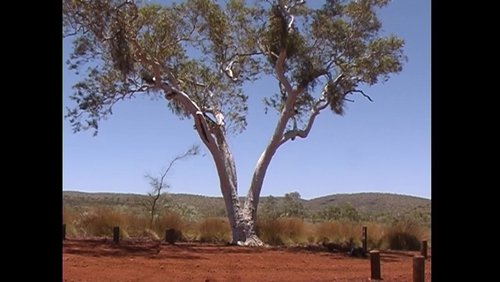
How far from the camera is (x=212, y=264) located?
1129 cm

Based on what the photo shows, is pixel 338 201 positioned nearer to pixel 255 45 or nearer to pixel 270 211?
pixel 270 211

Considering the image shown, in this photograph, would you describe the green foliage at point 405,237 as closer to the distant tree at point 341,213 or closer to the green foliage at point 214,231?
the green foliage at point 214,231

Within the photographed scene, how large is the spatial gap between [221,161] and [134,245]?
8.95 ft

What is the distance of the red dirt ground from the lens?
9.66 meters

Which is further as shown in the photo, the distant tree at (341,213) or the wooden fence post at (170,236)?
the distant tree at (341,213)

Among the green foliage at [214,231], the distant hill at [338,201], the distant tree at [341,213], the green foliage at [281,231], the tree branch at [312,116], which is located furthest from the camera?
the distant hill at [338,201]

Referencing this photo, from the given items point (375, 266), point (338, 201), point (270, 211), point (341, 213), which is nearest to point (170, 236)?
point (375, 266)

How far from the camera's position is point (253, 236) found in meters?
16.0

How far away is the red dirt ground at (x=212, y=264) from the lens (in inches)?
380

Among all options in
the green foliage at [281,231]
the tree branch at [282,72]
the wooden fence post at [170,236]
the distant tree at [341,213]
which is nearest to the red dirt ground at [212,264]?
the wooden fence post at [170,236]

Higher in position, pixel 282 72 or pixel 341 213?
pixel 282 72
